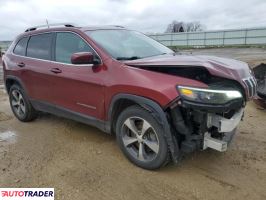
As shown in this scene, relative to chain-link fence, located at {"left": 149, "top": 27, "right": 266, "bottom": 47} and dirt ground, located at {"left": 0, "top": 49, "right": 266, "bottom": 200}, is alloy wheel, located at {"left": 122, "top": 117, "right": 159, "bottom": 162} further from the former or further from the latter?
chain-link fence, located at {"left": 149, "top": 27, "right": 266, "bottom": 47}

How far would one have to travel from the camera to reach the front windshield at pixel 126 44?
13.8ft

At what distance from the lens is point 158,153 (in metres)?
3.62

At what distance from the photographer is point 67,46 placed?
4742 mm

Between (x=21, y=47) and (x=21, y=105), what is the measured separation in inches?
43.9

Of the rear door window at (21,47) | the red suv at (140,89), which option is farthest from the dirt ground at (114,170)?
the rear door window at (21,47)

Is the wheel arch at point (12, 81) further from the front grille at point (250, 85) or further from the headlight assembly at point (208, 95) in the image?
the front grille at point (250, 85)

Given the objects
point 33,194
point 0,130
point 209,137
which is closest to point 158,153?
point 209,137

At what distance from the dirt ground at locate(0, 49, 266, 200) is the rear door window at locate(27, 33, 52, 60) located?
135 centimetres

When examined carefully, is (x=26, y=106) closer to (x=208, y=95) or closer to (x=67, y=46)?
(x=67, y=46)

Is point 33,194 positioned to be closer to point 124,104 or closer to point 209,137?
point 124,104

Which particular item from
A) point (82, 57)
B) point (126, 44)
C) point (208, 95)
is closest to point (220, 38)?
point (126, 44)

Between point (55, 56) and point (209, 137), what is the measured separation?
9.04 feet

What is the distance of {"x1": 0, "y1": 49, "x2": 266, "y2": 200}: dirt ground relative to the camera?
3.35m

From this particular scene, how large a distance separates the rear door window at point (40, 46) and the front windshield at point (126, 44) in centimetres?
98
